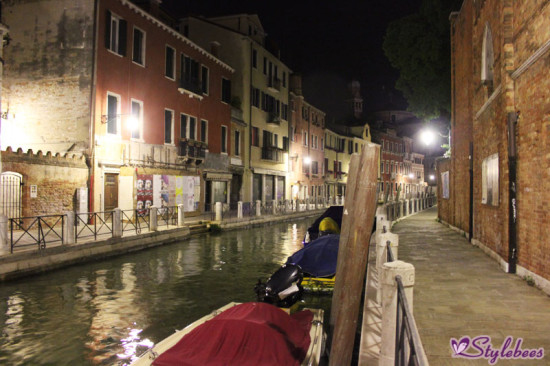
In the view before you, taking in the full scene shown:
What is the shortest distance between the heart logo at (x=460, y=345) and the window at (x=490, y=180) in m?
5.69

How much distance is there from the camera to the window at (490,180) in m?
9.81

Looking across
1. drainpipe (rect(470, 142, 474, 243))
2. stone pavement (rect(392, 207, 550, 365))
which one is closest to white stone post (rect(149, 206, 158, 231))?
stone pavement (rect(392, 207, 550, 365))

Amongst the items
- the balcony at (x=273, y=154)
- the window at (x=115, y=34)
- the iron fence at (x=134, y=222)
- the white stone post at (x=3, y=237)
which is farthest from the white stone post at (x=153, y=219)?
the balcony at (x=273, y=154)

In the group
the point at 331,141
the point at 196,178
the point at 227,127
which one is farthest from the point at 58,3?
the point at 331,141

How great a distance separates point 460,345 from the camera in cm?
477

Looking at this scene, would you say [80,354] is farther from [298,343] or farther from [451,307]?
[451,307]

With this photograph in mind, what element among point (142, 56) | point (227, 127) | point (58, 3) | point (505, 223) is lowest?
point (505, 223)

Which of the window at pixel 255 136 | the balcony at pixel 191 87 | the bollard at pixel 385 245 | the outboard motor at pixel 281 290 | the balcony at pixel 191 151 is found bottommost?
the outboard motor at pixel 281 290

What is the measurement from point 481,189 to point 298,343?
28.3ft

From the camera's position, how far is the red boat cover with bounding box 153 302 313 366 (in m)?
4.40

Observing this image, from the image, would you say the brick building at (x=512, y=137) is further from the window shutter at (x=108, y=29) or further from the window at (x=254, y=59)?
the window at (x=254, y=59)

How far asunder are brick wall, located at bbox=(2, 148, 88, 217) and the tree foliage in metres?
16.8

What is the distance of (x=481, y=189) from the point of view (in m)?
11.9

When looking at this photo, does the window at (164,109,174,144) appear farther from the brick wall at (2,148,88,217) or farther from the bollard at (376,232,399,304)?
the bollard at (376,232,399,304)
